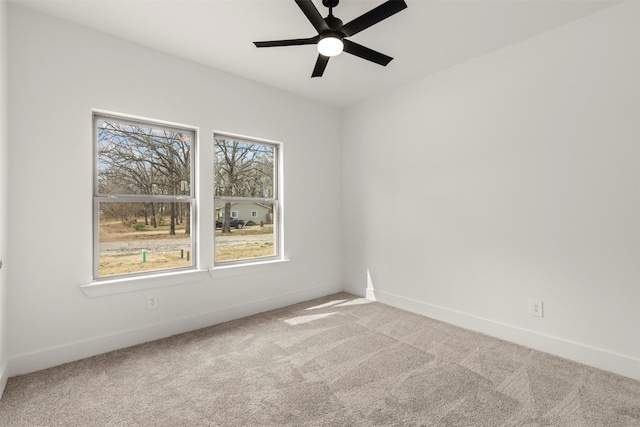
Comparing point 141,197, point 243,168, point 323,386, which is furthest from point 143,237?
point 323,386

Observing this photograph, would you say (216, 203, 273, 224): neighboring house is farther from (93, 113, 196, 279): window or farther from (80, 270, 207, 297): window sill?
(80, 270, 207, 297): window sill

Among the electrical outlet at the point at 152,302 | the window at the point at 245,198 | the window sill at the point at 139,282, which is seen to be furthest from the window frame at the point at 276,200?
the electrical outlet at the point at 152,302

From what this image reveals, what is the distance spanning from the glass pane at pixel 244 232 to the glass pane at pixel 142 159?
515 millimetres

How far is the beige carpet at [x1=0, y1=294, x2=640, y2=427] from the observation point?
1728 millimetres

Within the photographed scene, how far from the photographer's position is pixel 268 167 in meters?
3.71

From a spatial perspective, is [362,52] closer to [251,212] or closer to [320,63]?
[320,63]

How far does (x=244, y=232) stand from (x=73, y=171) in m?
1.64

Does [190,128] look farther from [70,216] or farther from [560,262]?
[560,262]

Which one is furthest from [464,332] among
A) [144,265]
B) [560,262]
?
[144,265]

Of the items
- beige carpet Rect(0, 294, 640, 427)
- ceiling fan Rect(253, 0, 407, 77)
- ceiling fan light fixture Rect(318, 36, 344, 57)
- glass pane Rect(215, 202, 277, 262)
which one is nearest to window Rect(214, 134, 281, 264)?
glass pane Rect(215, 202, 277, 262)

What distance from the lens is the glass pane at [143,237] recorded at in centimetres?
264

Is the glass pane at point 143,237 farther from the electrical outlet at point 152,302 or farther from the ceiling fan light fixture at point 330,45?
the ceiling fan light fixture at point 330,45

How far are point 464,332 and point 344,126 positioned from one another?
292 centimetres

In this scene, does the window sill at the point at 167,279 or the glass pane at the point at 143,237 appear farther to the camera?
the glass pane at the point at 143,237
